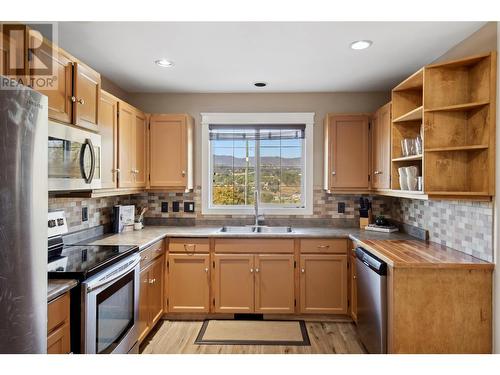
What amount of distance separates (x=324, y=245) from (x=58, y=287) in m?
2.19

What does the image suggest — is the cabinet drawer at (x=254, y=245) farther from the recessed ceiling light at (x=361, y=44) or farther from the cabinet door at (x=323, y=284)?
the recessed ceiling light at (x=361, y=44)

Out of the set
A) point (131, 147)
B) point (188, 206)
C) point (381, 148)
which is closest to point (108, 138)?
point (131, 147)

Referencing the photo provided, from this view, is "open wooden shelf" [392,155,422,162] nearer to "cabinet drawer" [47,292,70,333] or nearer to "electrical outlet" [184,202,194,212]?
"electrical outlet" [184,202,194,212]

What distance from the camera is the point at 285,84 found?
3.15 metres

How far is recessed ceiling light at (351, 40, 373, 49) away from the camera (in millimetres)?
2168

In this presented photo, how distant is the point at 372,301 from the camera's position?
2.17 meters

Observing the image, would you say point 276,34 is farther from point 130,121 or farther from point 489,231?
point 489,231

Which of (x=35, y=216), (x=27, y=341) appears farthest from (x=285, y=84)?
(x=27, y=341)

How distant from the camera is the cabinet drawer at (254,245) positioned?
2910mm

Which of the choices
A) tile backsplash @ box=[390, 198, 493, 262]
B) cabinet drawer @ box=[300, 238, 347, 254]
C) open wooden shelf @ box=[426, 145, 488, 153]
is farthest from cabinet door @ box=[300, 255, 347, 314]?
open wooden shelf @ box=[426, 145, 488, 153]

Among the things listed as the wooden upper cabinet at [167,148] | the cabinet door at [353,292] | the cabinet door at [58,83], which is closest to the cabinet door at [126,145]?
the wooden upper cabinet at [167,148]
